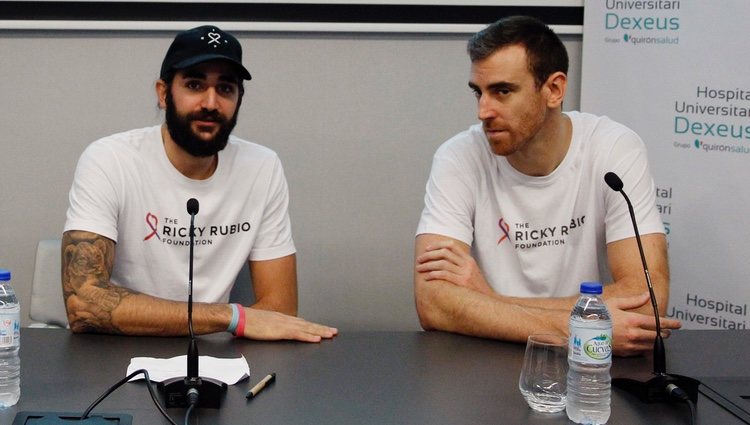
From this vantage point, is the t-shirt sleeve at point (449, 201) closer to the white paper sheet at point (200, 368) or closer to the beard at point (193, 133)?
the beard at point (193, 133)

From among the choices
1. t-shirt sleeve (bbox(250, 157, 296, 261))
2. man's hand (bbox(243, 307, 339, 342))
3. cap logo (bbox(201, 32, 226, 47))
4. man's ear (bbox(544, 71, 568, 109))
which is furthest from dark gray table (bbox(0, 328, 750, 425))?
cap logo (bbox(201, 32, 226, 47))

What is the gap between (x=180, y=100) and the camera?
2713 mm

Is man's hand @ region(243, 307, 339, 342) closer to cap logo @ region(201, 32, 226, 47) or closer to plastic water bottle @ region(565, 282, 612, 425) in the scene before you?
plastic water bottle @ region(565, 282, 612, 425)

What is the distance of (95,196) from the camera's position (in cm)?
259

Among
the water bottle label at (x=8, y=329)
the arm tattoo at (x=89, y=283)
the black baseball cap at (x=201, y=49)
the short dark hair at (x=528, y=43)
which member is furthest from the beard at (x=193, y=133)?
the water bottle label at (x=8, y=329)

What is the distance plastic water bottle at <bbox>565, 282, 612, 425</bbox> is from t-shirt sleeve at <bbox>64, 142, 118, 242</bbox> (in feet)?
4.45

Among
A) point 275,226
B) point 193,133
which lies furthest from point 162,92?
point 275,226

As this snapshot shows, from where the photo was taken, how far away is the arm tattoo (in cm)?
227

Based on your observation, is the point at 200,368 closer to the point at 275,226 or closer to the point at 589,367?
the point at 589,367

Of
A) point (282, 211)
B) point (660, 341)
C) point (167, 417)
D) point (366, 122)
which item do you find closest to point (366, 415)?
point (167, 417)

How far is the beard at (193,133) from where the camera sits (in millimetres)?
2689

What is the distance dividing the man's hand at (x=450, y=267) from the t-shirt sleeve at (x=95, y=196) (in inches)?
33.8

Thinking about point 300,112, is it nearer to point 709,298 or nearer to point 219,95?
point 219,95

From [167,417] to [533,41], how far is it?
5.03ft
